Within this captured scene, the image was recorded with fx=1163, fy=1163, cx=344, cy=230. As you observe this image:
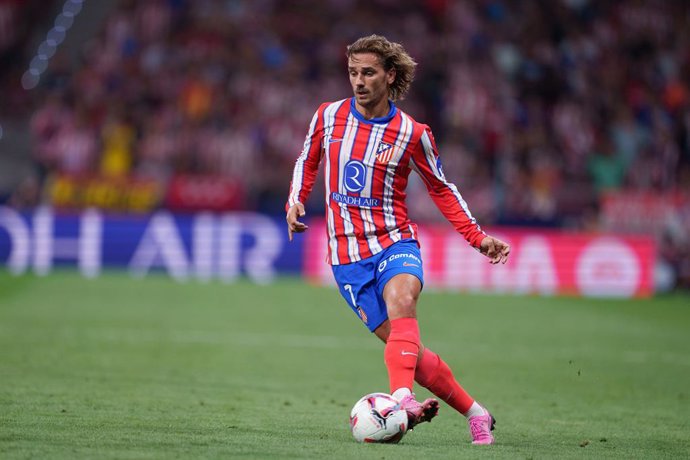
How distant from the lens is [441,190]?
21.9ft

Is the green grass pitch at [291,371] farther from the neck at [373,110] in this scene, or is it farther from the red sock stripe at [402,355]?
the neck at [373,110]

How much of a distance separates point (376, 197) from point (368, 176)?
127 millimetres

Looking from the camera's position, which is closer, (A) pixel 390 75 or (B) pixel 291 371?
(A) pixel 390 75

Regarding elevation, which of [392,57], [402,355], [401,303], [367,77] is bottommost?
[402,355]

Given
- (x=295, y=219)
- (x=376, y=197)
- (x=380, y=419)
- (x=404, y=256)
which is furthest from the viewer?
(x=376, y=197)

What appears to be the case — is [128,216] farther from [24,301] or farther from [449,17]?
[449,17]

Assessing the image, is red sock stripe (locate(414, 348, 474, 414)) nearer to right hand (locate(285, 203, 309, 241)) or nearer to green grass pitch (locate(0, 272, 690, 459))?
green grass pitch (locate(0, 272, 690, 459))

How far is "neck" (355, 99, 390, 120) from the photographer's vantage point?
6.55 m

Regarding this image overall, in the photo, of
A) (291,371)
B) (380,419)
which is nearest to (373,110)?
(380,419)

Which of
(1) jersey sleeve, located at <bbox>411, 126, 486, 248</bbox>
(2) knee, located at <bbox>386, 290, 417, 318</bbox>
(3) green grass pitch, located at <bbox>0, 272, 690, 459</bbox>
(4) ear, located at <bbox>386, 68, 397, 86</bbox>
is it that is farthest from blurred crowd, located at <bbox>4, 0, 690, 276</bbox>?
(2) knee, located at <bbox>386, 290, 417, 318</bbox>

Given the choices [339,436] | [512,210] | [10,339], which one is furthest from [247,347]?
[512,210]

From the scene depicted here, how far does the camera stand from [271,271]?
20.1 meters

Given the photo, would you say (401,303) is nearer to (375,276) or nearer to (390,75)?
(375,276)

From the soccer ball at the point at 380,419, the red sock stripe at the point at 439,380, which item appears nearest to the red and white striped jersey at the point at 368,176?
the red sock stripe at the point at 439,380
